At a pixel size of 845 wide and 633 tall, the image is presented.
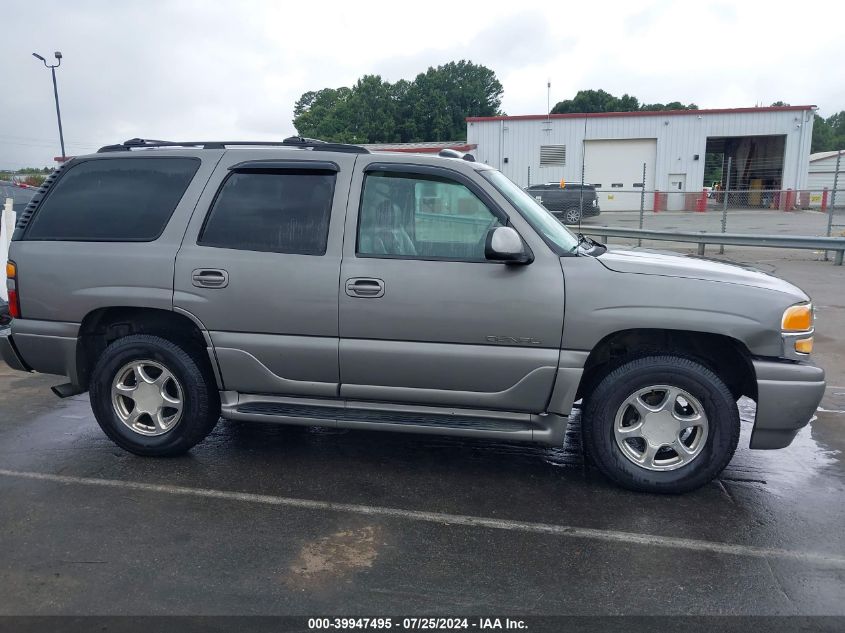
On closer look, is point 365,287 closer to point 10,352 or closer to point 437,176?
point 437,176

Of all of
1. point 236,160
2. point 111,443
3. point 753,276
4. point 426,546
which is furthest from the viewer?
point 111,443

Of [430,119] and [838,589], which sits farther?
[430,119]

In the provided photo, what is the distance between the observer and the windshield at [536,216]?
4121 millimetres

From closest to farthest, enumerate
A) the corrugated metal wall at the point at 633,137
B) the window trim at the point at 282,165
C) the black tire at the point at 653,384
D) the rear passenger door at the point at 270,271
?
1. the black tire at the point at 653,384
2. the rear passenger door at the point at 270,271
3. the window trim at the point at 282,165
4. the corrugated metal wall at the point at 633,137

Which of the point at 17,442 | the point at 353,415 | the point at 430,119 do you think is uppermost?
the point at 430,119

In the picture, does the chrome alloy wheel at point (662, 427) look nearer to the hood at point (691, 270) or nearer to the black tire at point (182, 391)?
the hood at point (691, 270)

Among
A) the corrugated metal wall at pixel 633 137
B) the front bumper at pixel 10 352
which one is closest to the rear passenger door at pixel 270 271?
the front bumper at pixel 10 352

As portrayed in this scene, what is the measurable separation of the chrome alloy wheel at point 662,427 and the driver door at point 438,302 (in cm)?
52

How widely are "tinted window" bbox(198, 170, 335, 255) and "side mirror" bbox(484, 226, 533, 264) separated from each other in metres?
1.02

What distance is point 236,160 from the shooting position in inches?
176

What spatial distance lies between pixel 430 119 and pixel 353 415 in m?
64.0

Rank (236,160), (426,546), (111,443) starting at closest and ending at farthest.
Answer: (426,546)
(236,160)
(111,443)

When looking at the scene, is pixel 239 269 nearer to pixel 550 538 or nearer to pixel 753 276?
pixel 550 538

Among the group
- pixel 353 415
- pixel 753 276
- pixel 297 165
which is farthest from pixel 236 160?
pixel 753 276
